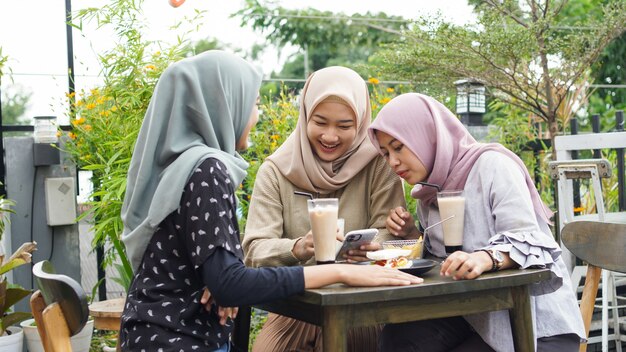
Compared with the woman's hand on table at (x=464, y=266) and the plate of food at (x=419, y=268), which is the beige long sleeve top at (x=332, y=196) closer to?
the plate of food at (x=419, y=268)

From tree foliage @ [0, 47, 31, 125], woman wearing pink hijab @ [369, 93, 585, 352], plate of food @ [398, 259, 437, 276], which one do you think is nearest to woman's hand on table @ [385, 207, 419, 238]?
woman wearing pink hijab @ [369, 93, 585, 352]

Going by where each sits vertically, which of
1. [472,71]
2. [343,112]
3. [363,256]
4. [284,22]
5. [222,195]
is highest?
[284,22]

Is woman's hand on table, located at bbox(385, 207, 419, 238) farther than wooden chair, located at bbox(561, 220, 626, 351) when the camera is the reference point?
No

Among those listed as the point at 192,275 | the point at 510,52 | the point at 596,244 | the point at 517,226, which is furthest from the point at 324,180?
the point at 510,52

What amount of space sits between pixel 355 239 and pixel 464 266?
0.35m

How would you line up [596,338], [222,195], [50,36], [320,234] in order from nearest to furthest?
[222,195] → [320,234] → [596,338] → [50,36]

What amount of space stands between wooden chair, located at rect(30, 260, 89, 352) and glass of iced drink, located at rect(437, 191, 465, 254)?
1.06 metres

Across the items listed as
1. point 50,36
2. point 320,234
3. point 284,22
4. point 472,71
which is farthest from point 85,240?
point 284,22

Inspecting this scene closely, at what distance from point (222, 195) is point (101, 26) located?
2.56 metres

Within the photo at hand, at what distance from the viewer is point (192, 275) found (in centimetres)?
183

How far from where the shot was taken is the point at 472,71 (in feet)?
16.8

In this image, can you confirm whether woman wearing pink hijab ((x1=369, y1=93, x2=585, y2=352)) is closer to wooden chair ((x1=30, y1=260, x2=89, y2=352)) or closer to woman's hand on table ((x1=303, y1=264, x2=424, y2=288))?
woman's hand on table ((x1=303, y1=264, x2=424, y2=288))

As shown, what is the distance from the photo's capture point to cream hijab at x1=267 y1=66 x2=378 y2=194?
8.50 ft

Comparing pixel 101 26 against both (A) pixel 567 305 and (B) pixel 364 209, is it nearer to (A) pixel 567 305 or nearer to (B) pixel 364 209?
(B) pixel 364 209
